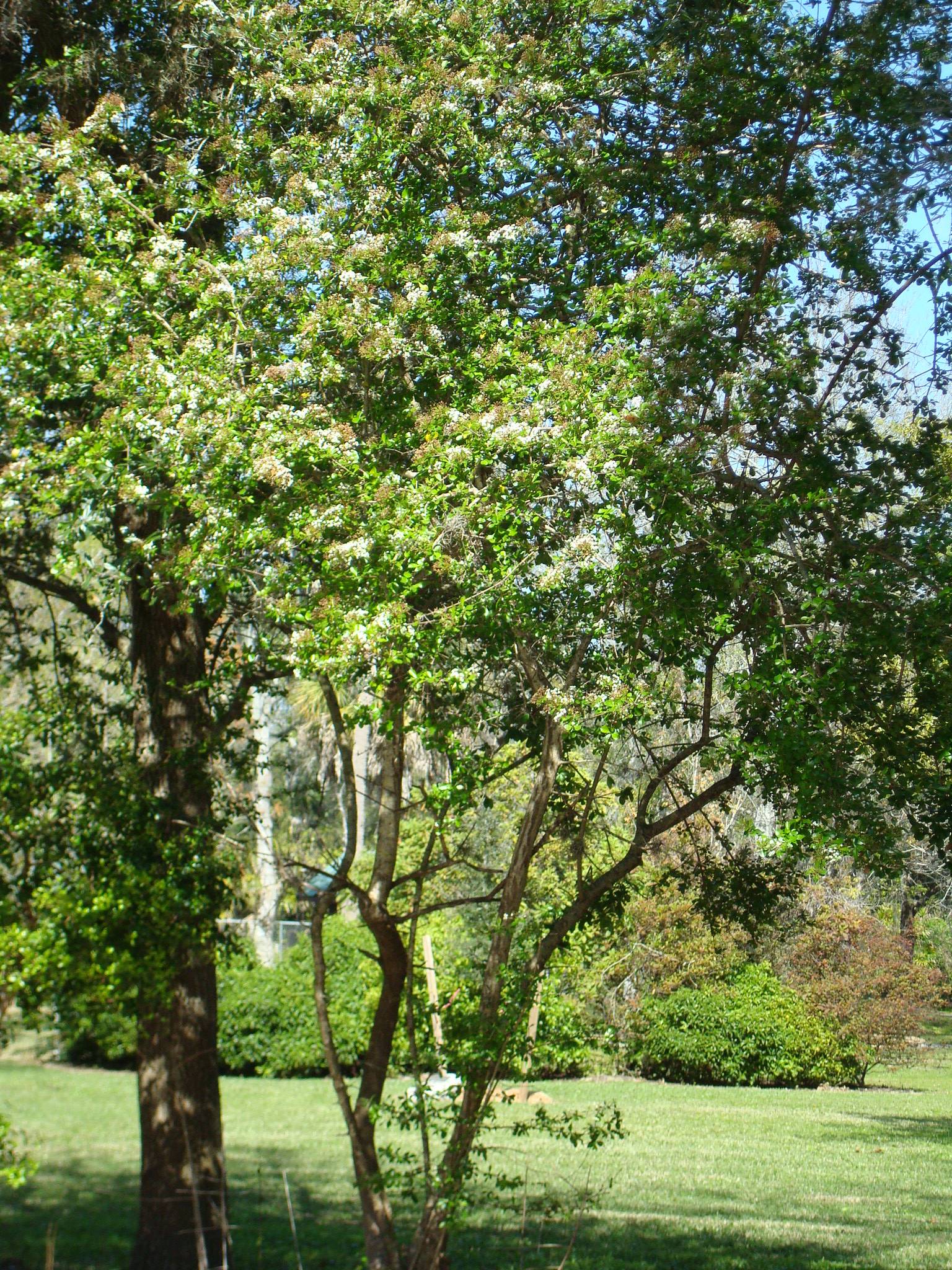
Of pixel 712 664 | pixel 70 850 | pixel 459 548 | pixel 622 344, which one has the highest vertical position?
pixel 622 344

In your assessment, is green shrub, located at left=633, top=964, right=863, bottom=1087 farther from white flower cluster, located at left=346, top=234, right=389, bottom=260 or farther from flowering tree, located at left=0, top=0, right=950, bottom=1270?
white flower cluster, located at left=346, top=234, right=389, bottom=260

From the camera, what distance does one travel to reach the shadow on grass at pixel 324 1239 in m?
8.05

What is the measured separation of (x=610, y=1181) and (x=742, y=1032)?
13.3m

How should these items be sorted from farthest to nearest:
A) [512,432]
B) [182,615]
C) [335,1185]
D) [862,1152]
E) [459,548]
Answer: [862,1152] < [335,1185] < [182,615] < [459,548] < [512,432]

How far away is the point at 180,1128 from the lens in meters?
7.35

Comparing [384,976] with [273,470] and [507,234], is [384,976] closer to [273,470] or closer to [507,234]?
[273,470]

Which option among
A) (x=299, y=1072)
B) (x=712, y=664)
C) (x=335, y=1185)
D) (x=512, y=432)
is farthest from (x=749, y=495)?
(x=299, y=1072)

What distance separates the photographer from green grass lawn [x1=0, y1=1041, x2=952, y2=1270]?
27.5 feet

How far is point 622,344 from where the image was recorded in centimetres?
600

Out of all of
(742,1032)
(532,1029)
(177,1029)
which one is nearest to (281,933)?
(742,1032)

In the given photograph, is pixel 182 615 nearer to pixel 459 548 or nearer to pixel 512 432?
pixel 459 548

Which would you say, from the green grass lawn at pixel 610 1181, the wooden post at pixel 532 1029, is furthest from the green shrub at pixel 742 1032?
the wooden post at pixel 532 1029

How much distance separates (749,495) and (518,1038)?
2897 millimetres

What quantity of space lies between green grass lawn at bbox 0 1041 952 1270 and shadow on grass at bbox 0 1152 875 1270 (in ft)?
0.08
